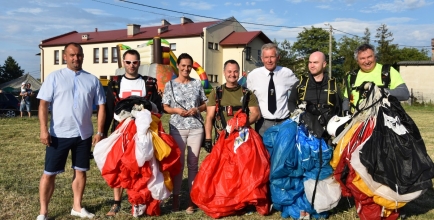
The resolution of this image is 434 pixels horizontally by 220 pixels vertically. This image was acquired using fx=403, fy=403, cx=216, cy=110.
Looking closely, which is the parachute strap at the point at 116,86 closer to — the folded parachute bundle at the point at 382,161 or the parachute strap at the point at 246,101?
the parachute strap at the point at 246,101

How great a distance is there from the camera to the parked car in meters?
14.8

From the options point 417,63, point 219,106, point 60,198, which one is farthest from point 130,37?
point 219,106

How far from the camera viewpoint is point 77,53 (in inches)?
140

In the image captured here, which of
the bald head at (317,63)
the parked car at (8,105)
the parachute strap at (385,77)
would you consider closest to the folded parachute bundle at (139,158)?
the bald head at (317,63)

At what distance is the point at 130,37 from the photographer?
98.2 ft

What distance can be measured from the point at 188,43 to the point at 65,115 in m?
25.2

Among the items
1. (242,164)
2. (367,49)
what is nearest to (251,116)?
(242,164)

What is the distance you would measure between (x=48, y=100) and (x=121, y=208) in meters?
1.27

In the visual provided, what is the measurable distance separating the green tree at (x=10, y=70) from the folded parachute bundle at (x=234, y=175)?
44.7 m

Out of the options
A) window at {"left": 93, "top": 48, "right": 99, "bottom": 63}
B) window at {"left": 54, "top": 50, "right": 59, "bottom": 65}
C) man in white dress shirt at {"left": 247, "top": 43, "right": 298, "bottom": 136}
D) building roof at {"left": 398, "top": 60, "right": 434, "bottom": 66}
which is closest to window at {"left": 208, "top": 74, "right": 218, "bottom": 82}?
window at {"left": 93, "top": 48, "right": 99, "bottom": 63}

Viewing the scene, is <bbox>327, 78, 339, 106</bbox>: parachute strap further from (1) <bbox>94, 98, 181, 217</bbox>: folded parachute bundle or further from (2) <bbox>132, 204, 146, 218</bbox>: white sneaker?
(2) <bbox>132, 204, 146, 218</bbox>: white sneaker

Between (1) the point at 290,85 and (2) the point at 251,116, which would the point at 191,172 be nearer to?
(2) the point at 251,116

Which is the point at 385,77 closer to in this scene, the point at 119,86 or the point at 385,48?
the point at 119,86

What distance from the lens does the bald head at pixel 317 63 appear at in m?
3.73
